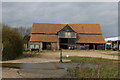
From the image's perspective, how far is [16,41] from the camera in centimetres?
2105

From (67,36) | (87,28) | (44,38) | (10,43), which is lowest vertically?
(10,43)

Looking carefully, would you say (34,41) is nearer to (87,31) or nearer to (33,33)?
(33,33)

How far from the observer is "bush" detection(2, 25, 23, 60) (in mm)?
18906

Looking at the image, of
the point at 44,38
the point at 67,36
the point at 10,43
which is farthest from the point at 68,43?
the point at 10,43

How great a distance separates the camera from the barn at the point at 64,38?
50031 mm

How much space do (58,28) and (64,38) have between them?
479 centimetres

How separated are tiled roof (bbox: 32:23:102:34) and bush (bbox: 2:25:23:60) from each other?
105 feet

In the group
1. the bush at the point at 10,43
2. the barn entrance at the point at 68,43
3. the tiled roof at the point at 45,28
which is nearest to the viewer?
the bush at the point at 10,43

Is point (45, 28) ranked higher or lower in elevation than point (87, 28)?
lower

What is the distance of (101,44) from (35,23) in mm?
23632

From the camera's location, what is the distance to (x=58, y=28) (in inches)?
2188

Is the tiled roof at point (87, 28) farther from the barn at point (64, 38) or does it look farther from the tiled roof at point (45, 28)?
the tiled roof at point (45, 28)

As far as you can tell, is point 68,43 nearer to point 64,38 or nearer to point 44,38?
point 64,38

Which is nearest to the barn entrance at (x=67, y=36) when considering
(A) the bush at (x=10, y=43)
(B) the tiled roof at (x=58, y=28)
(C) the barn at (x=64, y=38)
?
(C) the barn at (x=64, y=38)
